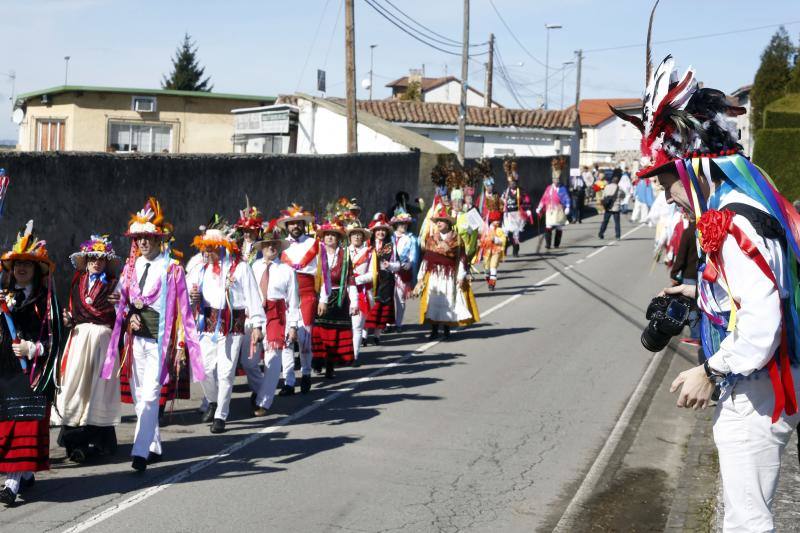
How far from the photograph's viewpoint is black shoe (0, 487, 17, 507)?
7.50 meters

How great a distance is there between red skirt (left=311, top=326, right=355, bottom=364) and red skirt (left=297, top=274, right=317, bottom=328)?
0.42m

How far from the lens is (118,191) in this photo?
13.8m

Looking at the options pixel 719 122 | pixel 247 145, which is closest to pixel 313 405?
pixel 719 122

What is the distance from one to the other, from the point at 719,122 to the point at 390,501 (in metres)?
4.13

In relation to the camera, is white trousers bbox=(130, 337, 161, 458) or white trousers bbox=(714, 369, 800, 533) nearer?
white trousers bbox=(714, 369, 800, 533)

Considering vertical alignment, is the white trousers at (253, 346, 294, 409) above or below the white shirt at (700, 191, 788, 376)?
below

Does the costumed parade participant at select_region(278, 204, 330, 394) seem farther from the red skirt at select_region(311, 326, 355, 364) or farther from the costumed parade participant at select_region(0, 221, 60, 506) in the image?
the costumed parade participant at select_region(0, 221, 60, 506)

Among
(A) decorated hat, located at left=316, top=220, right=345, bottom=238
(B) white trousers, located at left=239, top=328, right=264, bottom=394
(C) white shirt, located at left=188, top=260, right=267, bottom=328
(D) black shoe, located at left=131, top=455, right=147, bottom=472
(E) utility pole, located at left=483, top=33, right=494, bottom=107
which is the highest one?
(E) utility pole, located at left=483, top=33, right=494, bottom=107

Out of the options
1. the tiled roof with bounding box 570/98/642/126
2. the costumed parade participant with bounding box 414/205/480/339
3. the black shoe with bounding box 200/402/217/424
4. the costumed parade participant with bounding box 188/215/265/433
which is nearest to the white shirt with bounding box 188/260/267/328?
the costumed parade participant with bounding box 188/215/265/433

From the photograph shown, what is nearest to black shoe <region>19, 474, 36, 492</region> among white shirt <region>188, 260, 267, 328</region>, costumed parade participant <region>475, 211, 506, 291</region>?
white shirt <region>188, 260, 267, 328</region>

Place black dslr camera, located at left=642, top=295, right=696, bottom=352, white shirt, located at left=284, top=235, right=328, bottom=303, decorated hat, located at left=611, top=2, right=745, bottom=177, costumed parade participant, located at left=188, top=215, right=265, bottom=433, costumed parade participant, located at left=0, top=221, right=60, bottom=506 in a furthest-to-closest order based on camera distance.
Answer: white shirt, located at left=284, top=235, right=328, bottom=303, costumed parade participant, located at left=188, top=215, right=265, bottom=433, costumed parade participant, located at left=0, top=221, right=60, bottom=506, black dslr camera, located at left=642, top=295, right=696, bottom=352, decorated hat, located at left=611, top=2, right=745, bottom=177

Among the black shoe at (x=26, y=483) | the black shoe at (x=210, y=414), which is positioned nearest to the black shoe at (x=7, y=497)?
the black shoe at (x=26, y=483)

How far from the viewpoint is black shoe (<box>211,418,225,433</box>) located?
1002cm

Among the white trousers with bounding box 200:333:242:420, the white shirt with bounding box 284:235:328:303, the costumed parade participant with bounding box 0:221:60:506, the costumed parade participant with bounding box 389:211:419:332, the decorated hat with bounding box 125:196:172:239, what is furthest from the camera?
the costumed parade participant with bounding box 389:211:419:332
